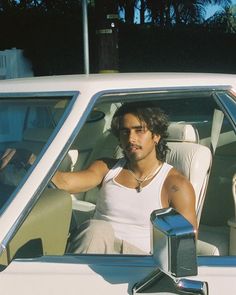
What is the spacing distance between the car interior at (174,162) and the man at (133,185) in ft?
0.26

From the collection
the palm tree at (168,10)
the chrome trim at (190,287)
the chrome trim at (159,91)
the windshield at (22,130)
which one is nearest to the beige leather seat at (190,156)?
the chrome trim at (159,91)

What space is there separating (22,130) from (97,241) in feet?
1.71

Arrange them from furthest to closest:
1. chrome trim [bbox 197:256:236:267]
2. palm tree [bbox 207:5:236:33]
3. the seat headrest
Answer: palm tree [bbox 207:5:236:33] → the seat headrest → chrome trim [bbox 197:256:236:267]

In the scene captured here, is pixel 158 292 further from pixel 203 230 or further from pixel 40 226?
pixel 203 230

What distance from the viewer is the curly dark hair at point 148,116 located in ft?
8.64

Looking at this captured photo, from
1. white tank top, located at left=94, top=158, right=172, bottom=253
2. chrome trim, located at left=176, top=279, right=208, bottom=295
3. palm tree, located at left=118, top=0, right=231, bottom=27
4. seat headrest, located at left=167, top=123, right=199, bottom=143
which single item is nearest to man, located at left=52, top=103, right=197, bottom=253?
white tank top, located at left=94, top=158, right=172, bottom=253

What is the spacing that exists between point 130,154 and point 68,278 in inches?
39.2

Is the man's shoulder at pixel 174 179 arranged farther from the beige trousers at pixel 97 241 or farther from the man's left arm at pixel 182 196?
the beige trousers at pixel 97 241

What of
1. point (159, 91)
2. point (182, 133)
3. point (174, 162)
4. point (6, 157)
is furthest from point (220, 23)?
point (6, 157)

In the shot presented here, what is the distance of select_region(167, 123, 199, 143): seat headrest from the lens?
319 centimetres

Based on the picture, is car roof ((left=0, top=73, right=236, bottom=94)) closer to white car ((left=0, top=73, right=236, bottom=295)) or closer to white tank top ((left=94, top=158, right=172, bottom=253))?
white car ((left=0, top=73, right=236, bottom=295))

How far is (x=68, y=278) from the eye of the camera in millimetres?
1940

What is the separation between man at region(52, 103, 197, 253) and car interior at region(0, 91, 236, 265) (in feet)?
0.26

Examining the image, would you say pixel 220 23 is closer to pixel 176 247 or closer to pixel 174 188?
pixel 174 188
